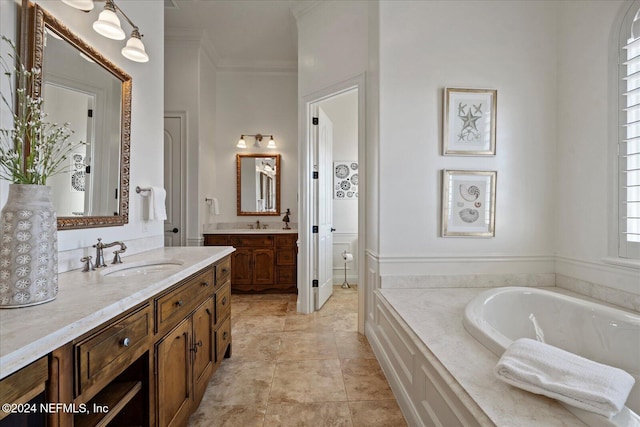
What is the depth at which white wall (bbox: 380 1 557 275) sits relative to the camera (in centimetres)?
226

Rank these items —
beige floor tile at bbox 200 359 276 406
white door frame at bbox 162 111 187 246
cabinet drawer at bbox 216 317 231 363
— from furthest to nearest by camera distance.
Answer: white door frame at bbox 162 111 187 246 < cabinet drawer at bbox 216 317 231 363 < beige floor tile at bbox 200 359 276 406

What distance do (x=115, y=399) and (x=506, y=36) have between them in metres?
3.29

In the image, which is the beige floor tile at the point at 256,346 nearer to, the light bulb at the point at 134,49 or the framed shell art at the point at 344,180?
the light bulb at the point at 134,49

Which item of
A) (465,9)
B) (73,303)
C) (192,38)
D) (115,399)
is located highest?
(192,38)

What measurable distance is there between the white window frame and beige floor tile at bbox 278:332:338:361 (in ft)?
6.85

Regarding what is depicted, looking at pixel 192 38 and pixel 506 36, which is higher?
pixel 192 38

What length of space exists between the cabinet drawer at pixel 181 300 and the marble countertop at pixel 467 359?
3.88ft

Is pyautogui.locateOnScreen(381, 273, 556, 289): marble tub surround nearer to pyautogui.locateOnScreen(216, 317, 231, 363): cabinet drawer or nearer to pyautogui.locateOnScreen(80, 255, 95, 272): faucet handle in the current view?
pyautogui.locateOnScreen(216, 317, 231, 363): cabinet drawer

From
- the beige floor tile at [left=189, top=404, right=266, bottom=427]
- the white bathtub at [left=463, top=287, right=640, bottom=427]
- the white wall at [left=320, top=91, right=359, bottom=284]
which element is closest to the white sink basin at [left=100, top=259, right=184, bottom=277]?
the beige floor tile at [left=189, top=404, right=266, bottom=427]

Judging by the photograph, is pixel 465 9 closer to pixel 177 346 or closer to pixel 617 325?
pixel 617 325

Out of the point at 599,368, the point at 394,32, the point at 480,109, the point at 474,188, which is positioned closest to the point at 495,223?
the point at 474,188

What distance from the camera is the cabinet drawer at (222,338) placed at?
6.31ft

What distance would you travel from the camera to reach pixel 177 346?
4.53 feet

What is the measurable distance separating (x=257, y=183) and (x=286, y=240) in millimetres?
1112
